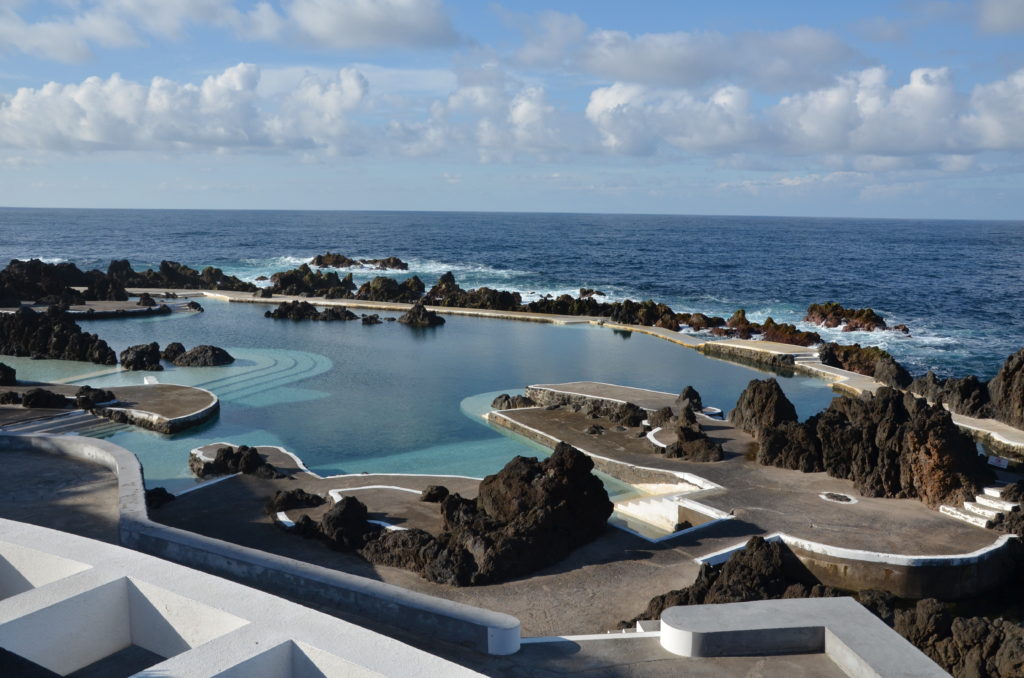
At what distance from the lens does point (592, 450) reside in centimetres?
2455

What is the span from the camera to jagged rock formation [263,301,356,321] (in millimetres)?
53625

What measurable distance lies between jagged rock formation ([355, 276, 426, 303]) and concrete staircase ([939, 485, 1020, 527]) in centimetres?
4914

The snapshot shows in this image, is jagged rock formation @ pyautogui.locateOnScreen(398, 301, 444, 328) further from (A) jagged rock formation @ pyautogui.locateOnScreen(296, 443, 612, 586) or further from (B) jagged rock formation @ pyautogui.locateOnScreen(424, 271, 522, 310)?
(A) jagged rock formation @ pyautogui.locateOnScreen(296, 443, 612, 586)

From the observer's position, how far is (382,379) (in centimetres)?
3506

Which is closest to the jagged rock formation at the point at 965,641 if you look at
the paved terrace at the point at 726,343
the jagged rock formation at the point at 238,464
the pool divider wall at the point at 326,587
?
the pool divider wall at the point at 326,587

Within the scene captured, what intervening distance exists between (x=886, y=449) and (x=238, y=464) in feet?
54.9

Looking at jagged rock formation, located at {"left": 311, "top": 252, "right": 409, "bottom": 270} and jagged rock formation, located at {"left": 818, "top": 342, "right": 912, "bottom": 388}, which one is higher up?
jagged rock formation, located at {"left": 311, "top": 252, "right": 409, "bottom": 270}

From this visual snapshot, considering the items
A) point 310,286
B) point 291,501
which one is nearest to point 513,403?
point 291,501

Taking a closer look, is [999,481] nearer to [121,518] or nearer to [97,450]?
[121,518]

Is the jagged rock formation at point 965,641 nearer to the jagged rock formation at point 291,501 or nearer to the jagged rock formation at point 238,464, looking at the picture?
the jagged rock formation at point 291,501

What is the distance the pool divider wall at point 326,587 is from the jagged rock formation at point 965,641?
268 inches

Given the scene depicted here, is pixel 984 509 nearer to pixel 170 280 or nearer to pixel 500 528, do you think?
pixel 500 528

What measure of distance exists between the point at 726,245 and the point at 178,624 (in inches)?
5848

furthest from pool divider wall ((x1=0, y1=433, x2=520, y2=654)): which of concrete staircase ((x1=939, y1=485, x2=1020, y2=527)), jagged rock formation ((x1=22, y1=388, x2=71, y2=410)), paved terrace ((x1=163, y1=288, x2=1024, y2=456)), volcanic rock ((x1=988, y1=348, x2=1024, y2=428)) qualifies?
volcanic rock ((x1=988, y1=348, x2=1024, y2=428))
